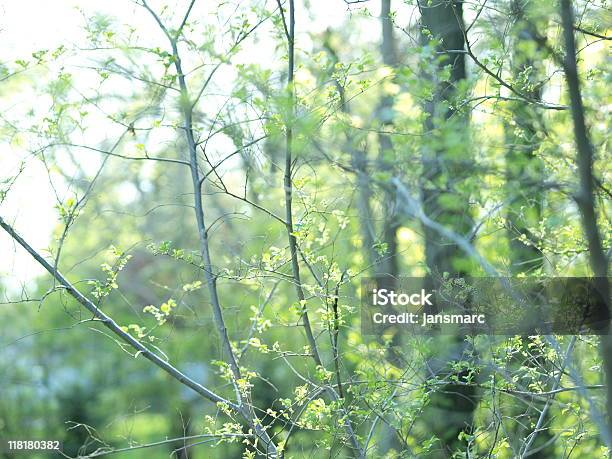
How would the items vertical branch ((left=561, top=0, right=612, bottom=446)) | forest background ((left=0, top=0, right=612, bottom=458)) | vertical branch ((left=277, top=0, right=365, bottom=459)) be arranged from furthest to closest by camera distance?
vertical branch ((left=277, top=0, right=365, bottom=459)), forest background ((left=0, top=0, right=612, bottom=458)), vertical branch ((left=561, top=0, right=612, bottom=446))

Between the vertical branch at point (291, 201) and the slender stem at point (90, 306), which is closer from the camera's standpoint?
the slender stem at point (90, 306)

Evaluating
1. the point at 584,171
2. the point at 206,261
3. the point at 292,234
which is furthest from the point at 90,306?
the point at 584,171

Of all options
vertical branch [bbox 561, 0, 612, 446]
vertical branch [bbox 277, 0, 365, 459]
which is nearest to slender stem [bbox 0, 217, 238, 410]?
vertical branch [bbox 277, 0, 365, 459]

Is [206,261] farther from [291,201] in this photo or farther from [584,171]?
[584,171]

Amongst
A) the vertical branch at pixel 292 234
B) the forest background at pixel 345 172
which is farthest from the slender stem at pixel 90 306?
the vertical branch at pixel 292 234

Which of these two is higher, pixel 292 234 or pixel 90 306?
pixel 292 234

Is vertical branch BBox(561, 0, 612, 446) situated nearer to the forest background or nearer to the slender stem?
the forest background

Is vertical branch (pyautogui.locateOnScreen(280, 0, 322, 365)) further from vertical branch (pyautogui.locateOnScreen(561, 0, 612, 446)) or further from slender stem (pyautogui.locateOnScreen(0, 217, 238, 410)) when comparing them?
vertical branch (pyautogui.locateOnScreen(561, 0, 612, 446))

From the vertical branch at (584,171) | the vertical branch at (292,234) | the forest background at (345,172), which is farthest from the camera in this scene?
the vertical branch at (292,234)

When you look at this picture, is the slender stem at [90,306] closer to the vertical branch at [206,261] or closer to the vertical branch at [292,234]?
the vertical branch at [206,261]

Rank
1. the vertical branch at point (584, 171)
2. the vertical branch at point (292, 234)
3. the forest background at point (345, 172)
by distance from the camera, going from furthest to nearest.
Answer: the vertical branch at point (292, 234), the forest background at point (345, 172), the vertical branch at point (584, 171)

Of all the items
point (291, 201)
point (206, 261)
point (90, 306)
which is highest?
point (291, 201)

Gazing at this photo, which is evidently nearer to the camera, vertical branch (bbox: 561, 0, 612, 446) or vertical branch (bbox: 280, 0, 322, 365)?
vertical branch (bbox: 561, 0, 612, 446)

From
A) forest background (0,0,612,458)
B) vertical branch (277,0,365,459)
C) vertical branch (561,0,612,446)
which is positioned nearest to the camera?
vertical branch (561,0,612,446)
